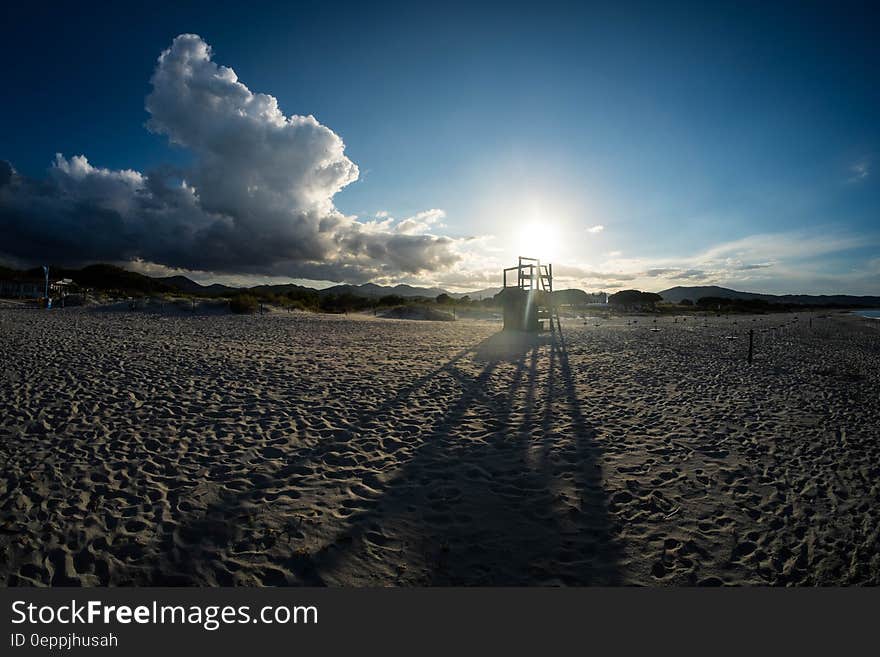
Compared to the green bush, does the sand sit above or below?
below

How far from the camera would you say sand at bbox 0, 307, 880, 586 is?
344cm

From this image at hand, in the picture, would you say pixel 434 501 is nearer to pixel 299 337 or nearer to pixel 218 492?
pixel 218 492

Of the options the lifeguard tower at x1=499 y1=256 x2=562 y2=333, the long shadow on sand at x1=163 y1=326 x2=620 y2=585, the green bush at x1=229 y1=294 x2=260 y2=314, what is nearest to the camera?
the long shadow on sand at x1=163 y1=326 x2=620 y2=585

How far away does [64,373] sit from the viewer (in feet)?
30.4

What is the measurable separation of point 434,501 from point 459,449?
154cm

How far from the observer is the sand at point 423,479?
344 cm

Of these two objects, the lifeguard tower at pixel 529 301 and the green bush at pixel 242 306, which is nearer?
the lifeguard tower at pixel 529 301

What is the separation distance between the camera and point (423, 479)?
5.01m

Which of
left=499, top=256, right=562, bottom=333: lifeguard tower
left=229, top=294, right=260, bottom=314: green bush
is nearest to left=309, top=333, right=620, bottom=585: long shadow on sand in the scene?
left=499, top=256, right=562, bottom=333: lifeguard tower

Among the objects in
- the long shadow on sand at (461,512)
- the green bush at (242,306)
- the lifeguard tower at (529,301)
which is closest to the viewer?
the long shadow on sand at (461,512)

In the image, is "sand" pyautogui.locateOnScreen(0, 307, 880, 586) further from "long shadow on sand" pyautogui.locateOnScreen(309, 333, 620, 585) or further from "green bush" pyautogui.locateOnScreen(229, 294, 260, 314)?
"green bush" pyautogui.locateOnScreen(229, 294, 260, 314)

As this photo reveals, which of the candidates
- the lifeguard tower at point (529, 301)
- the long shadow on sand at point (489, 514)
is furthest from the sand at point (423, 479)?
the lifeguard tower at point (529, 301)

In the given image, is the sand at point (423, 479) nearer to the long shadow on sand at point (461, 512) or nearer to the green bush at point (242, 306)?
the long shadow on sand at point (461, 512)

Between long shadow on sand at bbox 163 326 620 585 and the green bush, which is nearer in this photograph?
long shadow on sand at bbox 163 326 620 585
